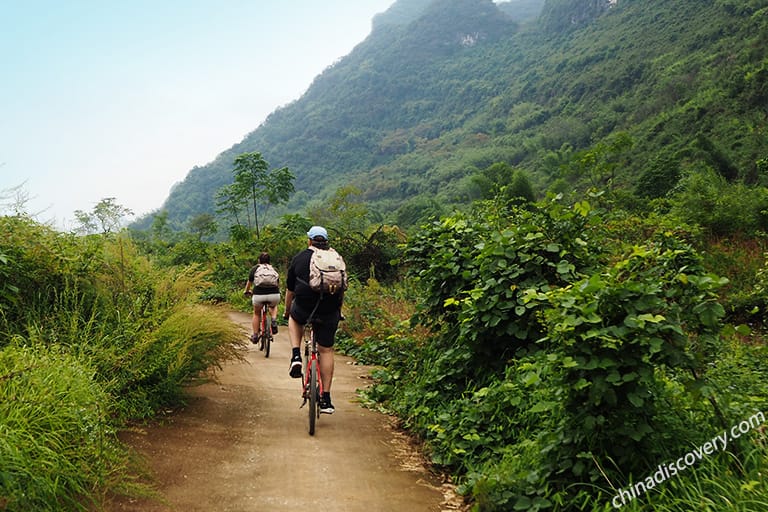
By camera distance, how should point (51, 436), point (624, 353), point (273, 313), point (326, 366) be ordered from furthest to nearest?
point (273, 313) → point (326, 366) → point (624, 353) → point (51, 436)

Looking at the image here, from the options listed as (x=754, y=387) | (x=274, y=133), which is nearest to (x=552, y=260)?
(x=754, y=387)

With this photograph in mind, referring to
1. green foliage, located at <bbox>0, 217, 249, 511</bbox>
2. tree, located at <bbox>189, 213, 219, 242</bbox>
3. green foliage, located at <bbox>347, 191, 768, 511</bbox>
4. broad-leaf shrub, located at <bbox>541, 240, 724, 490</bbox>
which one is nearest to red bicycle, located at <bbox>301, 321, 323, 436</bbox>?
green foliage, located at <bbox>0, 217, 249, 511</bbox>

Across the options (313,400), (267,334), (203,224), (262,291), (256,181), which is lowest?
(267,334)

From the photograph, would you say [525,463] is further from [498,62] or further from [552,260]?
[498,62]

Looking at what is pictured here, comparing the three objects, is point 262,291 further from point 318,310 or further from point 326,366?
point 326,366

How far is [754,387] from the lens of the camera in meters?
3.78

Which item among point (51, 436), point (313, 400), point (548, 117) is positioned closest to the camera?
point (51, 436)

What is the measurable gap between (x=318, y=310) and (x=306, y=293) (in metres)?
0.21

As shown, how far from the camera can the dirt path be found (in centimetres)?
354

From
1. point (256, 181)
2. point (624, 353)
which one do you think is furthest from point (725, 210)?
point (256, 181)

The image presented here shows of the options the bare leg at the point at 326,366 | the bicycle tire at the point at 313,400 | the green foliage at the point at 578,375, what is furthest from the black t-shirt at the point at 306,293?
the green foliage at the point at 578,375

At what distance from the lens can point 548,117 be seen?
344 feet

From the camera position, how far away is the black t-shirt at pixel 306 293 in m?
5.27

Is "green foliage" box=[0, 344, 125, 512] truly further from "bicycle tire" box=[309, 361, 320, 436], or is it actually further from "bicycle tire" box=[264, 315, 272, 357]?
"bicycle tire" box=[264, 315, 272, 357]
